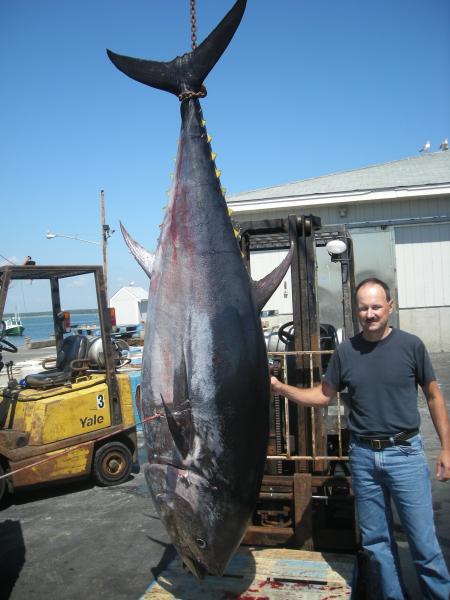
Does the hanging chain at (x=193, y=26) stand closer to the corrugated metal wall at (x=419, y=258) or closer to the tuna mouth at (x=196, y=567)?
the tuna mouth at (x=196, y=567)

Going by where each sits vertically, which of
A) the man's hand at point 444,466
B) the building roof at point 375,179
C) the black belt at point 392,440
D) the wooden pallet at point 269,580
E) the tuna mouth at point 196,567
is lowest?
the wooden pallet at point 269,580

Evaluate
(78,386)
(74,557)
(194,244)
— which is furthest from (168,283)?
(78,386)

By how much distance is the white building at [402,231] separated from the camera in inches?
456

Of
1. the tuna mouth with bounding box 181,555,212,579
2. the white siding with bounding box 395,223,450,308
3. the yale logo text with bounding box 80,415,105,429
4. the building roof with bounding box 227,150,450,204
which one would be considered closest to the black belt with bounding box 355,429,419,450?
the tuna mouth with bounding box 181,555,212,579

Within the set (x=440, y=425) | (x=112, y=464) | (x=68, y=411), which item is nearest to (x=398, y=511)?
(x=440, y=425)

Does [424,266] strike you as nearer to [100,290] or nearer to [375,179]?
[375,179]

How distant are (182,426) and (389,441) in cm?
114

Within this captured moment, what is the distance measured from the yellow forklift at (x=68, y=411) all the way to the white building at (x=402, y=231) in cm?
666

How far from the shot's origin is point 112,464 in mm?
5148

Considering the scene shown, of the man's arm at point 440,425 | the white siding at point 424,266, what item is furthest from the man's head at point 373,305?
the white siding at point 424,266

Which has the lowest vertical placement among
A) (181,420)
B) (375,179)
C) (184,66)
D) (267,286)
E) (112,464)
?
(112,464)

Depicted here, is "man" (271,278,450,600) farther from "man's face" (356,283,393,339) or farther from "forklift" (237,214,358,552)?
"forklift" (237,214,358,552)

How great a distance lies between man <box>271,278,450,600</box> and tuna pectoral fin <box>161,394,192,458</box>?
0.79 meters

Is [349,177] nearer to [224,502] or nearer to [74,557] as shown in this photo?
[74,557]
